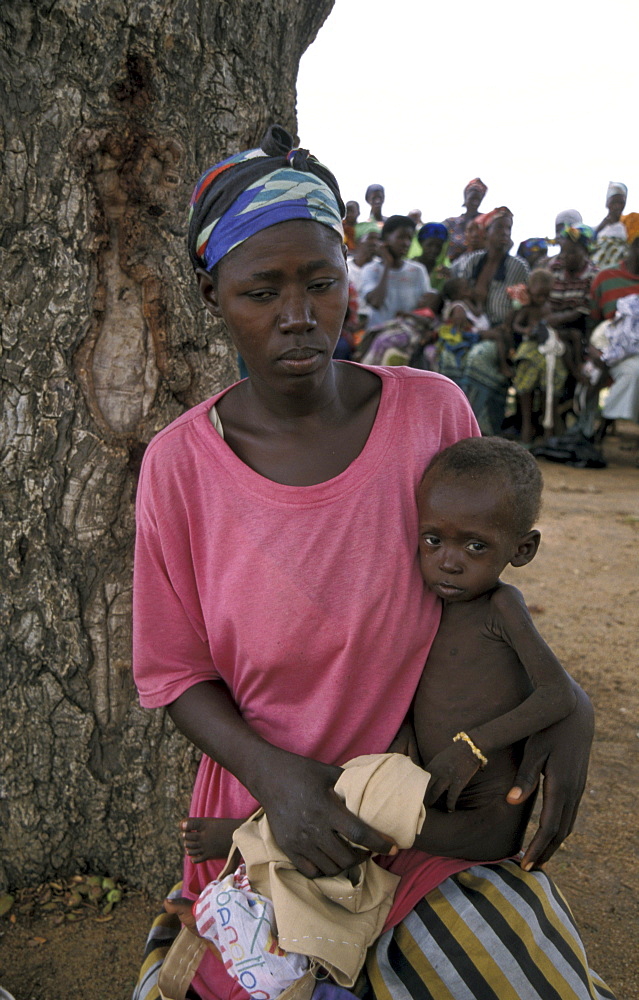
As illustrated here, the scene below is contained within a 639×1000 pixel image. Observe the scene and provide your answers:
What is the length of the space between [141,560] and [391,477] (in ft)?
1.71

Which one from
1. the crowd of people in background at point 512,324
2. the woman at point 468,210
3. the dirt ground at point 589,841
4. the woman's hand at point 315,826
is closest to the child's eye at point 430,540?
the woman's hand at point 315,826

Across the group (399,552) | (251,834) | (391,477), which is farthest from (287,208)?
(251,834)

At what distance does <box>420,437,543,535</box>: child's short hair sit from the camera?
1538 mm

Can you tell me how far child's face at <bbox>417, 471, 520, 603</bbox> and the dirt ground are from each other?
1268mm

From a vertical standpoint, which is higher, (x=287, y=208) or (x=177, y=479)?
(x=287, y=208)

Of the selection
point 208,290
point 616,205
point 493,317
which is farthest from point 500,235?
point 208,290

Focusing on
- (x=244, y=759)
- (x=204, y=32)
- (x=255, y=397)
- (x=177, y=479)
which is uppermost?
(x=204, y=32)

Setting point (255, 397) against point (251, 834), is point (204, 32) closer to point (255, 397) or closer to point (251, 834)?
point (255, 397)

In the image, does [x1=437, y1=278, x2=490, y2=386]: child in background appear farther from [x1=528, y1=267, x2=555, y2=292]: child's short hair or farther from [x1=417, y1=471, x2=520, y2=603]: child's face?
[x1=417, y1=471, x2=520, y2=603]: child's face

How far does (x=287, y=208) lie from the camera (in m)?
1.44

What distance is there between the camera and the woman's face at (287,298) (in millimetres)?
1445

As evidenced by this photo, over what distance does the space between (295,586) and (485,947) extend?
0.68 m

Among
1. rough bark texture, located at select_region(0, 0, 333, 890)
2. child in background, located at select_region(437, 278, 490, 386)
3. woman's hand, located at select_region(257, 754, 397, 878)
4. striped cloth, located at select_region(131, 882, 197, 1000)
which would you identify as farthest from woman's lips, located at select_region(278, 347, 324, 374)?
child in background, located at select_region(437, 278, 490, 386)

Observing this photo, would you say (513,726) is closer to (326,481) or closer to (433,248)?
(326,481)
